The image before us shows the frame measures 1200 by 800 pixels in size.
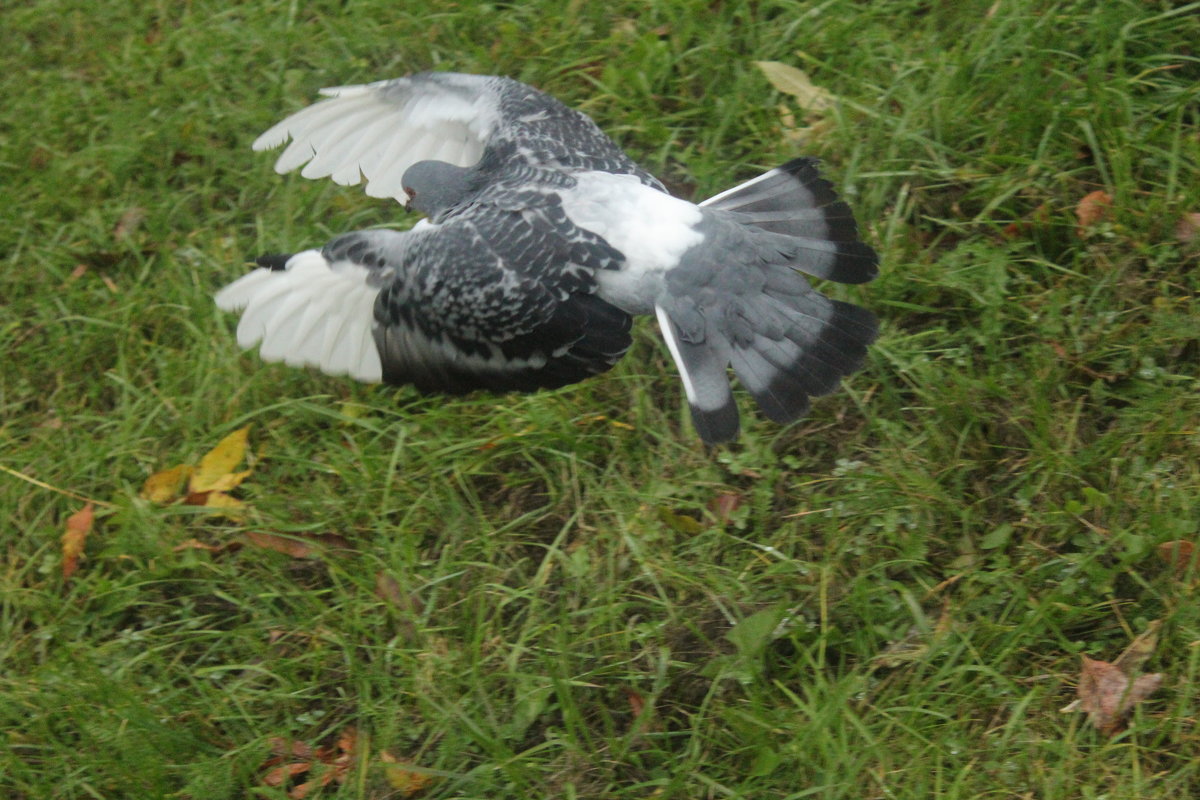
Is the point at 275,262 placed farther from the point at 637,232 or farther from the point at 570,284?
the point at 637,232

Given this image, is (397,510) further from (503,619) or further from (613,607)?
(613,607)

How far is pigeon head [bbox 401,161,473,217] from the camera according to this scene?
3.16m

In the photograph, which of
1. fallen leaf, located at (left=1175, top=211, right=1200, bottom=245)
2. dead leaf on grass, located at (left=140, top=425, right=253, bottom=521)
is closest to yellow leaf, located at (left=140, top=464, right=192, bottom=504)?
dead leaf on grass, located at (left=140, top=425, right=253, bottom=521)

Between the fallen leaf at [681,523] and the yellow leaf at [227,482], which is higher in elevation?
the fallen leaf at [681,523]

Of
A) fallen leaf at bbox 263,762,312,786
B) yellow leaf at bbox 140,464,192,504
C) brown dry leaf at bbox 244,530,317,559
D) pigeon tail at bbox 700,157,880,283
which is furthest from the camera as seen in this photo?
yellow leaf at bbox 140,464,192,504

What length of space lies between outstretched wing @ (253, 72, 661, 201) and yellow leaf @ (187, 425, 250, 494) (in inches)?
34.7

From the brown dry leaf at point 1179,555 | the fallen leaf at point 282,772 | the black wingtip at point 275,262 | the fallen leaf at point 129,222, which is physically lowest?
the fallen leaf at point 282,772

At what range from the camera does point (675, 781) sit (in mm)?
2717

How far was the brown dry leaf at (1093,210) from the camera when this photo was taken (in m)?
3.28

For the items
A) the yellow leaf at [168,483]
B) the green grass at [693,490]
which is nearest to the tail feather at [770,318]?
the green grass at [693,490]

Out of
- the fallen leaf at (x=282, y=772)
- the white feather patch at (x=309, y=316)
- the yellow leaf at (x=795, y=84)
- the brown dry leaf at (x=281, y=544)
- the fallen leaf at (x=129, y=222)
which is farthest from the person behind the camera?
the fallen leaf at (x=129, y=222)

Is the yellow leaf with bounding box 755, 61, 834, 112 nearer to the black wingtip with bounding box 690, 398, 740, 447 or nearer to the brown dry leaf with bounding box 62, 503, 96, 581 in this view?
the black wingtip with bounding box 690, 398, 740, 447

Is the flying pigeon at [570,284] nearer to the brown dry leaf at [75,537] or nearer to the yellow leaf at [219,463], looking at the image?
the yellow leaf at [219,463]

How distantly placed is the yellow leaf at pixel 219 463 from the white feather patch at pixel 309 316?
57 cm
